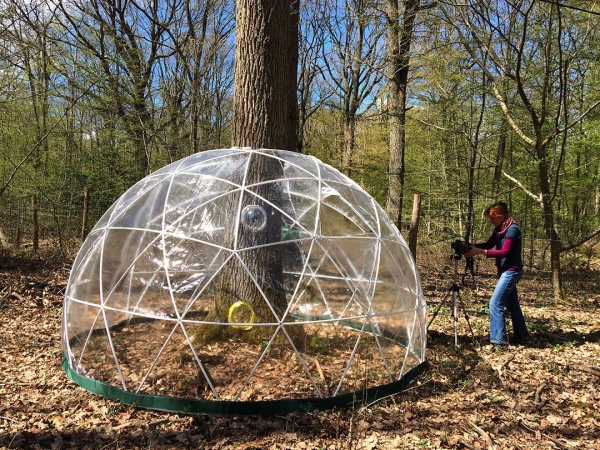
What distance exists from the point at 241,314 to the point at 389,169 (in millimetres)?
8741

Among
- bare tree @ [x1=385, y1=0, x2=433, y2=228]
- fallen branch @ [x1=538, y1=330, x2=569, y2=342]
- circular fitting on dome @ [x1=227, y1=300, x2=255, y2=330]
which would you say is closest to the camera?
circular fitting on dome @ [x1=227, y1=300, x2=255, y2=330]

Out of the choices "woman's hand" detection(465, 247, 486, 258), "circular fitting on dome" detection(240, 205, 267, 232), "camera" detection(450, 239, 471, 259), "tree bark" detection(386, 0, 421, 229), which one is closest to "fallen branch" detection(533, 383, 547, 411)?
"woman's hand" detection(465, 247, 486, 258)

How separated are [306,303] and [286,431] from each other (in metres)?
1.42

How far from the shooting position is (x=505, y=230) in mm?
5938

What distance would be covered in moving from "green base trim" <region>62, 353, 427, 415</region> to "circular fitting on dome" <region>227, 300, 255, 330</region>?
815 millimetres

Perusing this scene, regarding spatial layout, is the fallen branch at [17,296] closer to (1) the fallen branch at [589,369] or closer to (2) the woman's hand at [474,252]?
(2) the woman's hand at [474,252]

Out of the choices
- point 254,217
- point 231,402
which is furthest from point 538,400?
point 254,217

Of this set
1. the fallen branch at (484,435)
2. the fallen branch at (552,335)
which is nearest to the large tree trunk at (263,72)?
the fallen branch at (484,435)

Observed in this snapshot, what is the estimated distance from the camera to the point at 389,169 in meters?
12.1

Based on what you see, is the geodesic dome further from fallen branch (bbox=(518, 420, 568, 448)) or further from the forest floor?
fallen branch (bbox=(518, 420, 568, 448))

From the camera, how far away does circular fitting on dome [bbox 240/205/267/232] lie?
4.39 m

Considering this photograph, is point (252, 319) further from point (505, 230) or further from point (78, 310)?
point (505, 230)

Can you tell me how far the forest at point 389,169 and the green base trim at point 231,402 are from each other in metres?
0.08

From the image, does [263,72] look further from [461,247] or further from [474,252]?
[474,252]
